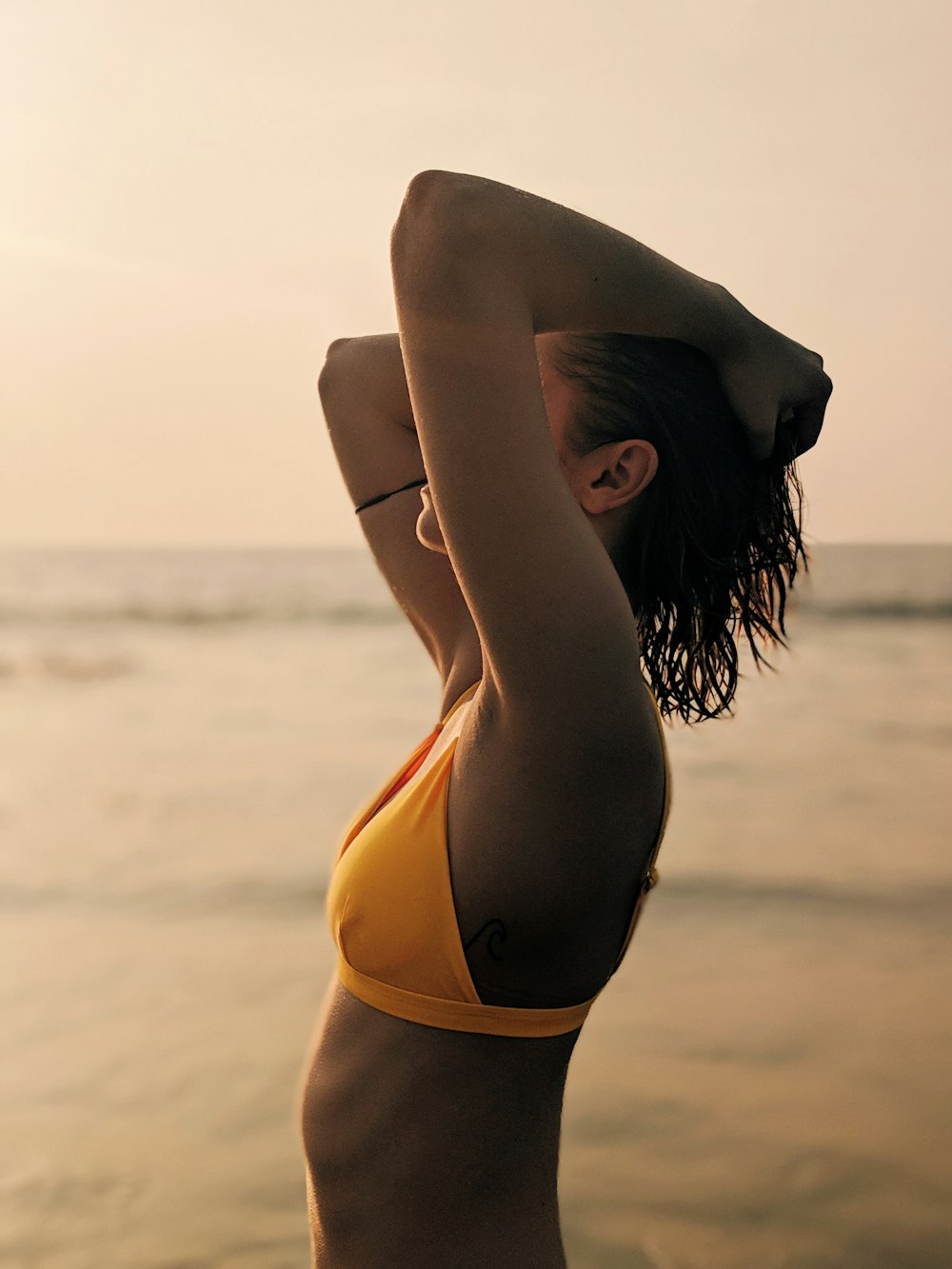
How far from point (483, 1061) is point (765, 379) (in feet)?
2.75

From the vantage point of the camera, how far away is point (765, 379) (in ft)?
4.50

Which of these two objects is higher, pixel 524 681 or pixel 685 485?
pixel 685 485

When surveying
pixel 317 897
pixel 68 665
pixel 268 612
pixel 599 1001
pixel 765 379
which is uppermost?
pixel 765 379

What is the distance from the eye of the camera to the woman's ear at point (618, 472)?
1.37 meters

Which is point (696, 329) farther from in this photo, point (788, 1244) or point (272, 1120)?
point (272, 1120)

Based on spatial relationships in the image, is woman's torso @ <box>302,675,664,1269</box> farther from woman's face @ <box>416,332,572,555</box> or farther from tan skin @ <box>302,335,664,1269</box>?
woman's face @ <box>416,332,572,555</box>

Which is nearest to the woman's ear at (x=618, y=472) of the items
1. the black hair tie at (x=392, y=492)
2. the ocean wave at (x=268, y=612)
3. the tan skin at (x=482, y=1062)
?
the tan skin at (x=482, y=1062)

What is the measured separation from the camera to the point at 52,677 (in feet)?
46.1

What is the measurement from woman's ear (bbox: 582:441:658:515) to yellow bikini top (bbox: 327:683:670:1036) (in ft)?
0.96

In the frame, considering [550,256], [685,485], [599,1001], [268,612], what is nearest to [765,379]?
[685,485]

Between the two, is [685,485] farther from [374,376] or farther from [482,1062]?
[374,376]

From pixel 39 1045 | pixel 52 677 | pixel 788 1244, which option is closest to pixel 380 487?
pixel 788 1244

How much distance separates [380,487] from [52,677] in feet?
42.6

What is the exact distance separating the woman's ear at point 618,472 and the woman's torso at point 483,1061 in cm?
29
